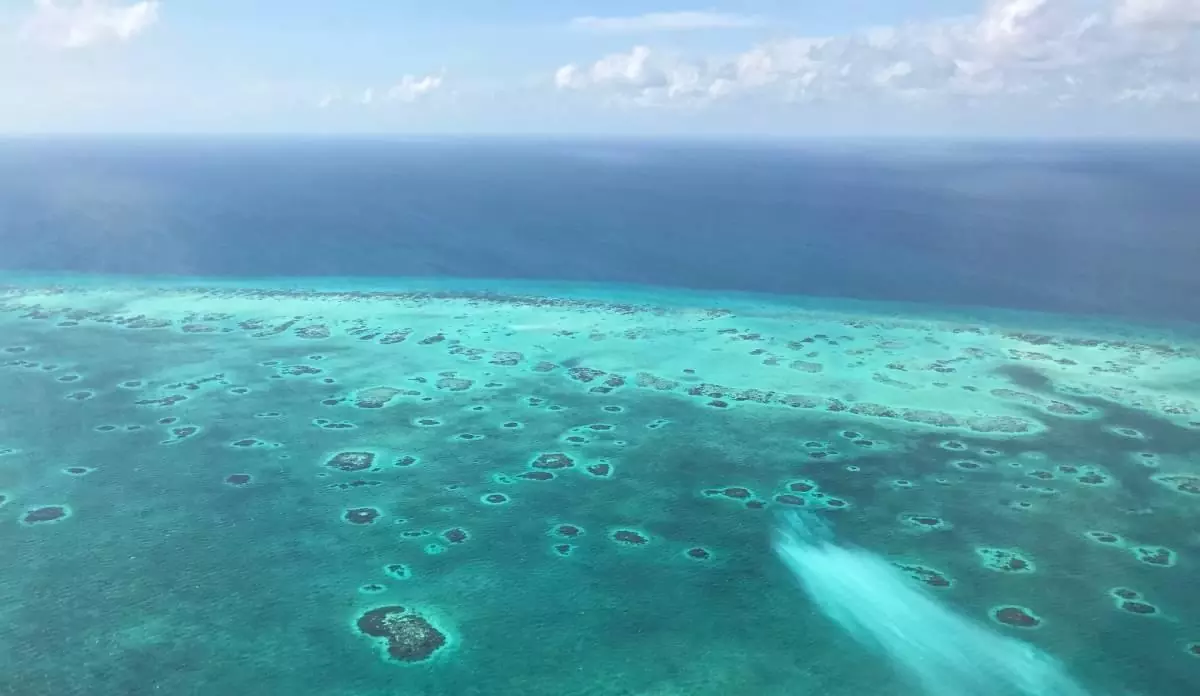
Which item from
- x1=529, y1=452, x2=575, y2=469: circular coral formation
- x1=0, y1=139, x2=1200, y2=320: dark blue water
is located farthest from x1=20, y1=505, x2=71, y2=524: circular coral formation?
x1=0, y1=139, x2=1200, y2=320: dark blue water

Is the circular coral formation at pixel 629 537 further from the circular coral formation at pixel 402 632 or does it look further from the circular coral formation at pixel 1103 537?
the circular coral formation at pixel 1103 537

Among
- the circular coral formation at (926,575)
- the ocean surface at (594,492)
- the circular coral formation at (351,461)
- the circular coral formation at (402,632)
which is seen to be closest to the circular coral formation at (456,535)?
the ocean surface at (594,492)

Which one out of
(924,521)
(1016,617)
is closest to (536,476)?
(924,521)

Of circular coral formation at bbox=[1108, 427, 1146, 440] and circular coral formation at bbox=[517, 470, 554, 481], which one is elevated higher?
circular coral formation at bbox=[1108, 427, 1146, 440]

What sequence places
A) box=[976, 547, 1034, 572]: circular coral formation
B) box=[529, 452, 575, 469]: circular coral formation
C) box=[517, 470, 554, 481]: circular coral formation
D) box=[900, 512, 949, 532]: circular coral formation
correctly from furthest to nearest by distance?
box=[529, 452, 575, 469]: circular coral formation
box=[517, 470, 554, 481]: circular coral formation
box=[900, 512, 949, 532]: circular coral formation
box=[976, 547, 1034, 572]: circular coral formation

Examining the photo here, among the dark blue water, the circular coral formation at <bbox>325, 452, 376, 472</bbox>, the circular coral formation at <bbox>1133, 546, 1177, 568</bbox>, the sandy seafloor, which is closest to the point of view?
the sandy seafloor

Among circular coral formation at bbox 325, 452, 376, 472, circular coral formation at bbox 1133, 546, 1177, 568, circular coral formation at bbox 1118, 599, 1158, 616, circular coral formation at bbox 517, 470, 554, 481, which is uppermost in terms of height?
circular coral formation at bbox 1133, 546, 1177, 568

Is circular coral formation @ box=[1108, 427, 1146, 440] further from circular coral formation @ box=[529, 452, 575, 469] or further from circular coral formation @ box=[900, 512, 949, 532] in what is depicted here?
circular coral formation @ box=[529, 452, 575, 469]

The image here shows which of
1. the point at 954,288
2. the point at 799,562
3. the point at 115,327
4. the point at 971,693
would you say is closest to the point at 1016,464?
the point at 799,562

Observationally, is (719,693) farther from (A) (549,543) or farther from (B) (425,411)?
(B) (425,411)
